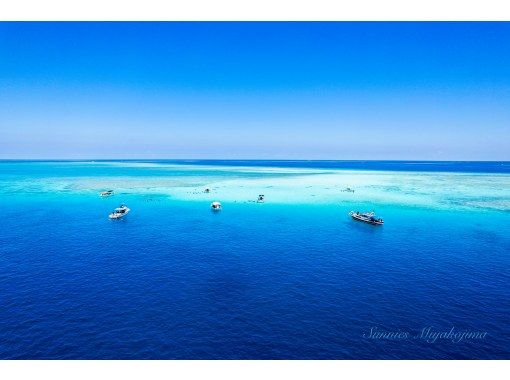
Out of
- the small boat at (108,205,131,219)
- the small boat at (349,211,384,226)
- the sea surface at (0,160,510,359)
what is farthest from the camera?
the small boat at (108,205,131,219)

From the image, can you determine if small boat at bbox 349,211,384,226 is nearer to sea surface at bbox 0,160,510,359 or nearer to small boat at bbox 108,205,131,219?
sea surface at bbox 0,160,510,359

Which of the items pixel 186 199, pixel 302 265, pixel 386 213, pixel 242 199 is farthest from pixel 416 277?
pixel 186 199

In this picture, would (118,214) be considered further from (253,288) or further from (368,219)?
(368,219)

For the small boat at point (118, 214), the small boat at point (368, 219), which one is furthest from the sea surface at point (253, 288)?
the small boat at point (368, 219)

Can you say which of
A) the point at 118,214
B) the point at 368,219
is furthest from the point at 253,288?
the point at 118,214

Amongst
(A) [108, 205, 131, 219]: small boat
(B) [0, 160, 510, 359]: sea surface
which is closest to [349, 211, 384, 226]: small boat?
(B) [0, 160, 510, 359]: sea surface

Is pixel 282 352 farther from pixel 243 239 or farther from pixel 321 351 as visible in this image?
pixel 243 239

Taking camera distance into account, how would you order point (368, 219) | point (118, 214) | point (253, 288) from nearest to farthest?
point (253, 288) → point (368, 219) → point (118, 214)

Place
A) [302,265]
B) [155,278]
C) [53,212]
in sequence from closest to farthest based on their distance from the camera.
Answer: [155,278] → [302,265] → [53,212]

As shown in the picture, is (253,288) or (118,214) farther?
(118,214)
